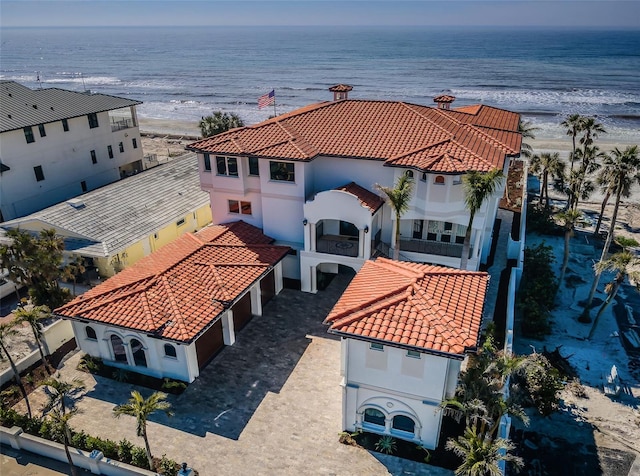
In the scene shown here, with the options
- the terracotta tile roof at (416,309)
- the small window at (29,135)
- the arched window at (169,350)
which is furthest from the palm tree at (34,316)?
the small window at (29,135)

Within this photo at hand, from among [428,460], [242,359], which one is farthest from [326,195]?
[428,460]

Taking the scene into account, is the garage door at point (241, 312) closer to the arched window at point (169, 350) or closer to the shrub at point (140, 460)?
the arched window at point (169, 350)

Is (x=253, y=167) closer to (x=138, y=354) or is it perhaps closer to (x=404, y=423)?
(x=138, y=354)

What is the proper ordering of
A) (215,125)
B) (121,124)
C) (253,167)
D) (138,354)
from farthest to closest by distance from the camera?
1. (215,125)
2. (121,124)
3. (253,167)
4. (138,354)

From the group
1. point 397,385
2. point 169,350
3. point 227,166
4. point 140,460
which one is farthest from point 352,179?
point 140,460

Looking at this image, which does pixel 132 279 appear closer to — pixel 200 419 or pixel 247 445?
pixel 200 419

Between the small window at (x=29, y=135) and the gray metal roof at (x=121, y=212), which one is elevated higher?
the small window at (x=29, y=135)

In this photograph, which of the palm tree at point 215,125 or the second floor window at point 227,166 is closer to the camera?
the second floor window at point 227,166
